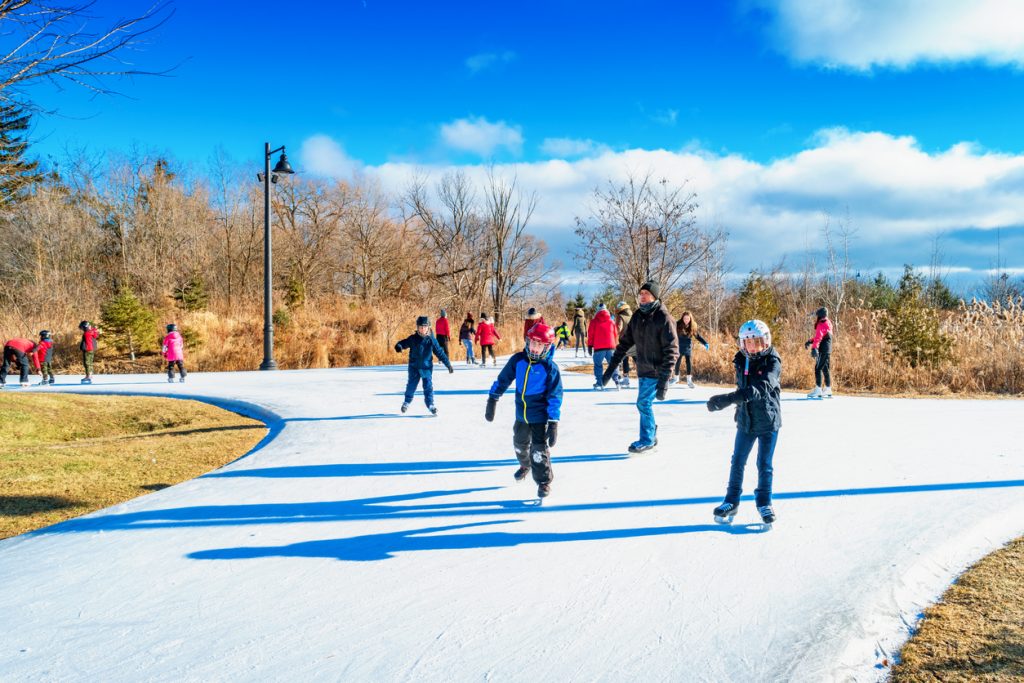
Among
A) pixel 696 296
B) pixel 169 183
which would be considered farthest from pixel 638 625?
pixel 169 183

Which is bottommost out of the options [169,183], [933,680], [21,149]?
[933,680]

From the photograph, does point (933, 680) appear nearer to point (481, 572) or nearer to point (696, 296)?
point (481, 572)

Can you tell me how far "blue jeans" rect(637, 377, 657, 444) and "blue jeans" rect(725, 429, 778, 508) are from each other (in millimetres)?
2275

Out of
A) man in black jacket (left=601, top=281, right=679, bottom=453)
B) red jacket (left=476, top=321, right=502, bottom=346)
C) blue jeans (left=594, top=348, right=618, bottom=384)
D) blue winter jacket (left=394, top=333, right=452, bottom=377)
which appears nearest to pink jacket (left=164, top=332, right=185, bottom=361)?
red jacket (left=476, top=321, right=502, bottom=346)

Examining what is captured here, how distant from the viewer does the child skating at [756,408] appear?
4.45m

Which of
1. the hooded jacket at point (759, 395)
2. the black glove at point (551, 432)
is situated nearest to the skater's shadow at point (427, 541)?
the hooded jacket at point (759, 395)

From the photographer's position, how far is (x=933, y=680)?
2.65 m

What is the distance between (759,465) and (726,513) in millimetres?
405

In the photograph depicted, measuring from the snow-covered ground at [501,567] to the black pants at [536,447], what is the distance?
22 cm

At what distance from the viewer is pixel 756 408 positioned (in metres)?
4.47

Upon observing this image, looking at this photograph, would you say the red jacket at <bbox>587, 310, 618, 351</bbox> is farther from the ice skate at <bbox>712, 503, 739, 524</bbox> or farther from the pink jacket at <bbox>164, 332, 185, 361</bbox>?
the pink jacket at <bbox>164, 332, 185, 361</bbox>

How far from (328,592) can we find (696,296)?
3526 cm

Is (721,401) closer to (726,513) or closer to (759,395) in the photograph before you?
(759,395)

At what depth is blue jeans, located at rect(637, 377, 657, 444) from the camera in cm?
688
